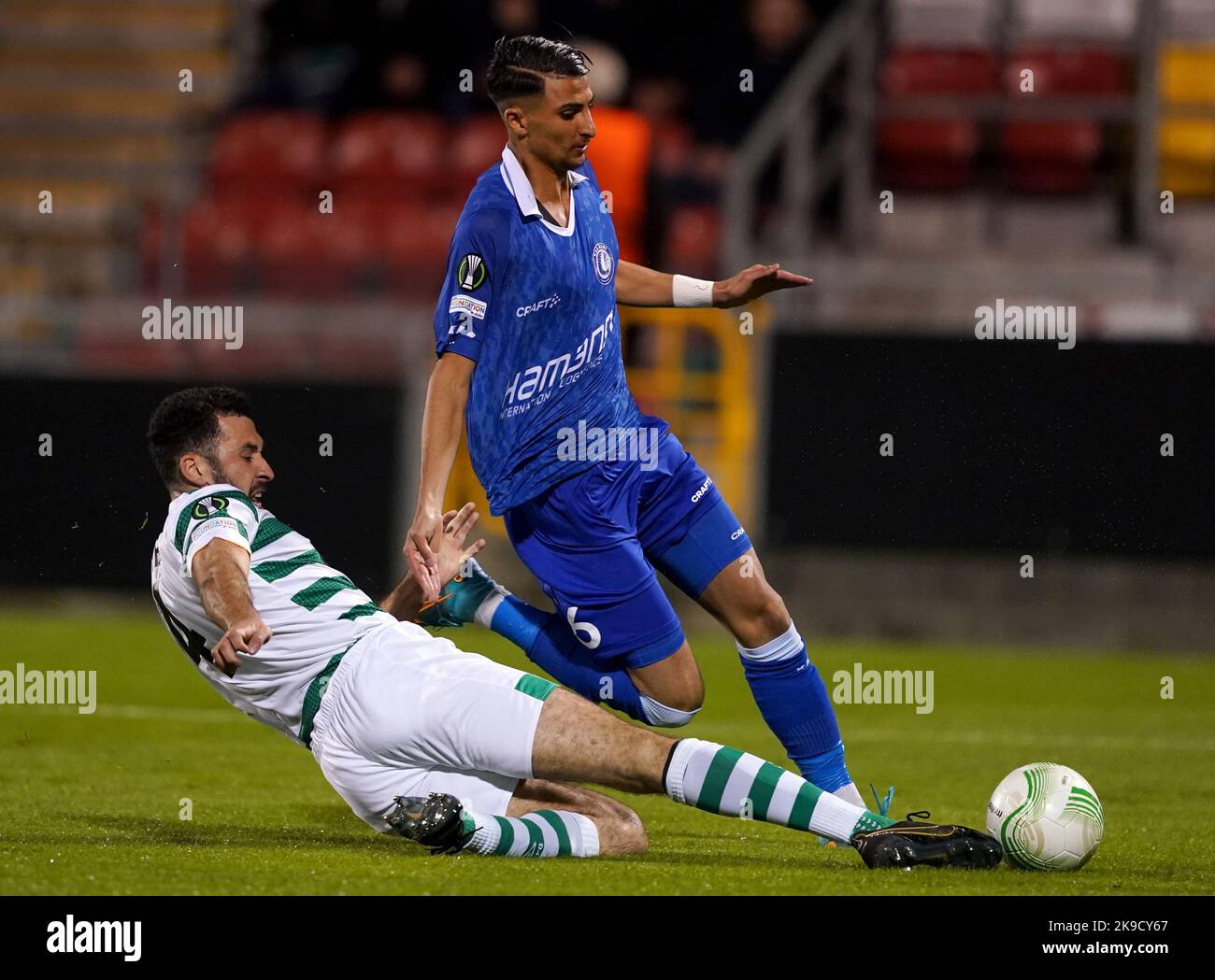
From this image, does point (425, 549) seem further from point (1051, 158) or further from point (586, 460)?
point (1051, 158)

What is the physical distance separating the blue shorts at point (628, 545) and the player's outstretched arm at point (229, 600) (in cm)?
101

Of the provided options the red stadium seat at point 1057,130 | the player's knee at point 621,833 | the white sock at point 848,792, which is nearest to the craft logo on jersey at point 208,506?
the player's knee at point 621,833

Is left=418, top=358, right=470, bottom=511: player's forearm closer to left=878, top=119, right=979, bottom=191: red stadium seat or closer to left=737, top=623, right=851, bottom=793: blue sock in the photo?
left=737, top=623, right=851, bottom=793: blue sock

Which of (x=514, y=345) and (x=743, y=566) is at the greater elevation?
(x=514, y=345)

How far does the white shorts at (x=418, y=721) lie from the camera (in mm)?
4508

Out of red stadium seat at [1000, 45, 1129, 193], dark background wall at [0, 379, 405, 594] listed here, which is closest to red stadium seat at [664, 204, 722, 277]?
red stadium seat at [1000, 45, 1129, 193]

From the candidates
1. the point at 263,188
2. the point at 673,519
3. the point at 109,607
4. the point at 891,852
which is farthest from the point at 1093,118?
the point at 891,852

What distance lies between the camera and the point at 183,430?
489 cm

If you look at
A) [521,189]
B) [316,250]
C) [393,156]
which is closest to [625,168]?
[316,250]

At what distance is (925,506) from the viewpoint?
34.8ft

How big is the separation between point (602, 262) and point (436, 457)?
33.6 inches

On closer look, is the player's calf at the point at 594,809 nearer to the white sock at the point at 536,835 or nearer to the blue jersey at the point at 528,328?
the white sock at the point at 536,835
